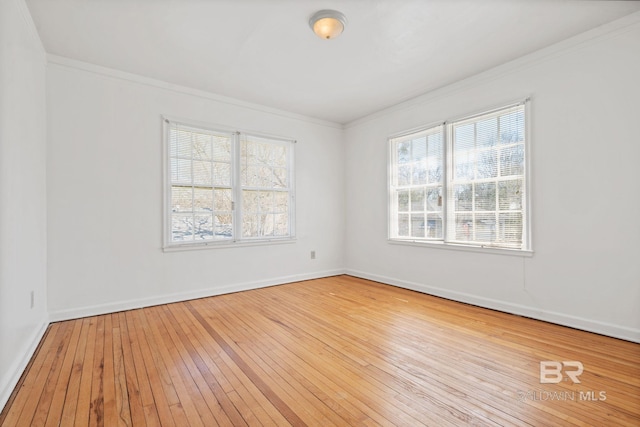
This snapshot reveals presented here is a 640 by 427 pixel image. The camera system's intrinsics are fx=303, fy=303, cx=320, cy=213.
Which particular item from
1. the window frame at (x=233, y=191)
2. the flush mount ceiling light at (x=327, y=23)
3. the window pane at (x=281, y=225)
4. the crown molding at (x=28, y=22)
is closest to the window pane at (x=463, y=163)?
the flush mount ceiling light at (x=327, y=23)

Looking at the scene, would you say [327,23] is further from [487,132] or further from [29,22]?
[29,22]

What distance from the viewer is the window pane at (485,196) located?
3.44 meters

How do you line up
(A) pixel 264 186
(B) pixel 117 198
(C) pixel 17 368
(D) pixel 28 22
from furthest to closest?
(A) pixel 264 186, (B) pixel 117 198, (D) pixel 28 22, (C) pixel 17 368

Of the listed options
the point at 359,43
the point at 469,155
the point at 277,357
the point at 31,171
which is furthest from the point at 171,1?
the point at 469,155

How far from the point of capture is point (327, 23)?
8.19 ft

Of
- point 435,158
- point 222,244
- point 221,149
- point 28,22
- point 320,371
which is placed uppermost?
point 28,22

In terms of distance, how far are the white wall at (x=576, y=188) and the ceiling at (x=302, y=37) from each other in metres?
0.23

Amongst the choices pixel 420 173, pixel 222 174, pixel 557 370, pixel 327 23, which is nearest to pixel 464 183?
pixel 420 173

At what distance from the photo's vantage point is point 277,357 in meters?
2.29

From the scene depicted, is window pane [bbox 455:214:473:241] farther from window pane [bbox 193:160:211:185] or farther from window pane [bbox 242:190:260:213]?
window pane [bbox 193:160:211:185]

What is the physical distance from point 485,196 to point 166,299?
3983 mm

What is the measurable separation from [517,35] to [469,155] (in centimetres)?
129

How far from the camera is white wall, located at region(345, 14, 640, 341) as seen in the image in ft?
8.37

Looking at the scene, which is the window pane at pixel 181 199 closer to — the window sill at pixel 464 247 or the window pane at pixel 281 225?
the window pane at pixel 281 225
